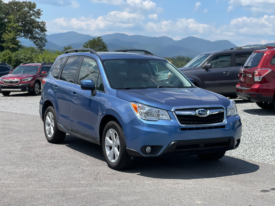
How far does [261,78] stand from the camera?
1202 centimetres

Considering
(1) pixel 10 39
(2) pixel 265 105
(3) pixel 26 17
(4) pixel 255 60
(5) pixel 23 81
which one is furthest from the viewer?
(3) pixel 26 17

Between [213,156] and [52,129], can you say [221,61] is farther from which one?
[213,156]

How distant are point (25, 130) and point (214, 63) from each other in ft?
27.0

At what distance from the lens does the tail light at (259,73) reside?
473 inches

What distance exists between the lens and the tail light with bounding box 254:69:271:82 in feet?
39.4

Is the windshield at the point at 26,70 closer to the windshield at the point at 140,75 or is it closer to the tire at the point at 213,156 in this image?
the windshield at the point at 140,75

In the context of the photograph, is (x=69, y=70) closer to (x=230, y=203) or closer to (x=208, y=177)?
(x=208, y=177)

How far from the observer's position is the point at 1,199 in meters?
4.65

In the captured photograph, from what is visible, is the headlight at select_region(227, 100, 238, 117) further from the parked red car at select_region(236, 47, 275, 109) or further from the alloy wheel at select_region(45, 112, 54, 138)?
the parked red car at select_region(236, 47, 275, 109)

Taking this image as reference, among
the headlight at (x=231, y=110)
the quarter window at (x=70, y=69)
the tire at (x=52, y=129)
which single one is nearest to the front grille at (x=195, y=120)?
the headlight at (x=231, y=110)

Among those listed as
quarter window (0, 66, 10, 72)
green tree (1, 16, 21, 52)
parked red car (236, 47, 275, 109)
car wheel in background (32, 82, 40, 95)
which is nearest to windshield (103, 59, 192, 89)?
parked red car (236, 47, 275, 109)

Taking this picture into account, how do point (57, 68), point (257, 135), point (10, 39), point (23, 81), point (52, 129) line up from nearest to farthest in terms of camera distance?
1. point (52, 129)
2. point (57, 68)
3. point (257, 135)
4. point (23, 81)
5. point (10, 39)

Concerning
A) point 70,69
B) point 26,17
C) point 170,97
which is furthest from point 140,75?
point 26,17

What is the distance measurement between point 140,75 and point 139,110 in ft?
4.06
